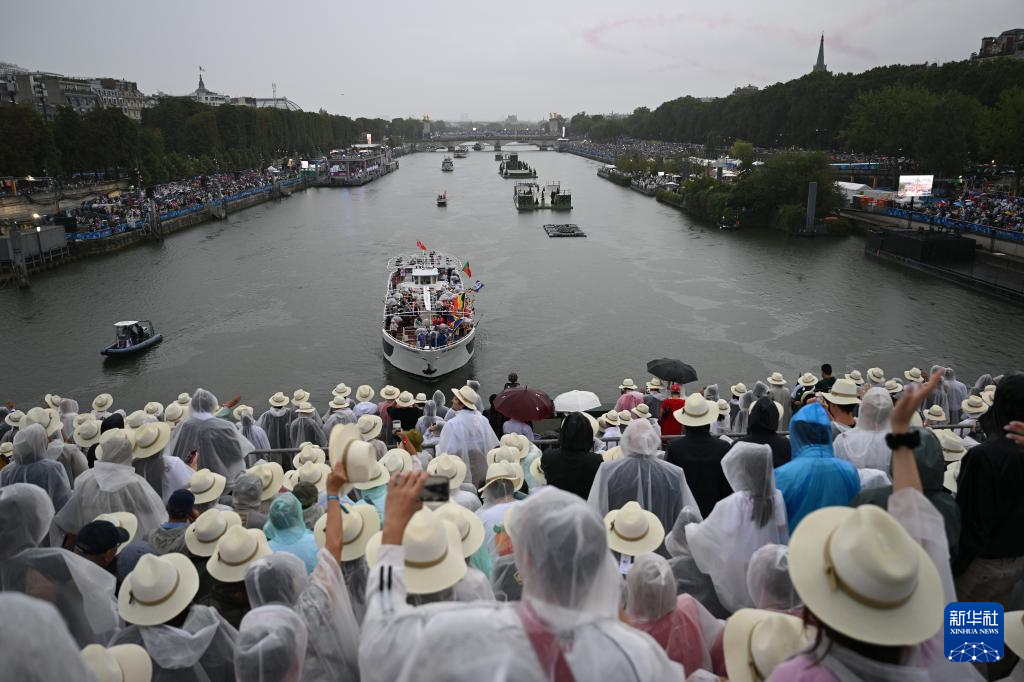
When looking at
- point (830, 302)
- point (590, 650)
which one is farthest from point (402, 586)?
point (830, 302)

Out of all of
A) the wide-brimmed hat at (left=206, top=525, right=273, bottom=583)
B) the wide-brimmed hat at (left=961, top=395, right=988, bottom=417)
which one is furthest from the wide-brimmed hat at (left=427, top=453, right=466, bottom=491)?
the wide-brimmed hat at (left=961, top=395, right=988, bottom=417)

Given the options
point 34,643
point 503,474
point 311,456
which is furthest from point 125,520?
point 34,643

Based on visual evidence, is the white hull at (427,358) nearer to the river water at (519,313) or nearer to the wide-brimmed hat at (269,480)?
the river water at (519,313)

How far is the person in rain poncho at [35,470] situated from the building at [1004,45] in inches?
4949

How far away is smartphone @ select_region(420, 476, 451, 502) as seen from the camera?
87.7 inches

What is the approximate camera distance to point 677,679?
1904mm

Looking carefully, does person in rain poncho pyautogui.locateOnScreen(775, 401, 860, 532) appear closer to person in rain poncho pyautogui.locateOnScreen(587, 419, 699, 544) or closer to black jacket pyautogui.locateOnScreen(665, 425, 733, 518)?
person in rain poncho pyautogui.locateOnScreen(587, 419, 699, 544)

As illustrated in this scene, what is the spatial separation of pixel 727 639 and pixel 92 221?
1836 inches

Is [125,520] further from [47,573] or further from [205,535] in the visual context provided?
[205,535]

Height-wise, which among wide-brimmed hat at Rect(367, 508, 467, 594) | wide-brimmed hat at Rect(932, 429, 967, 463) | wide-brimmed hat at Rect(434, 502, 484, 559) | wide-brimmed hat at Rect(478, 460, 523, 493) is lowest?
wide-brimmed hat at Rect(932, 429, 967, 463)

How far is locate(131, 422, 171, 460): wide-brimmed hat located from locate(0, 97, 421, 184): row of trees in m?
49.2

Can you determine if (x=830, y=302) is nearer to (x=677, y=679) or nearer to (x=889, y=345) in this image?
(x=889, y=345)

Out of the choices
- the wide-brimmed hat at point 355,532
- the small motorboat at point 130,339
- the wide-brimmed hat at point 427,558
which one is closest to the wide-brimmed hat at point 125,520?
the wide-brimmed hat at point 355,532

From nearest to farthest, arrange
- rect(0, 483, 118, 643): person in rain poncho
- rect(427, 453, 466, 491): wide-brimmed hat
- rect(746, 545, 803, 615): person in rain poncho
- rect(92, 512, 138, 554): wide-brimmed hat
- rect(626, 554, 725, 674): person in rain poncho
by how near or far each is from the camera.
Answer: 1. rect(626, 554, 725, 674): person in rain poncho
2. rect(746, 545, 803, 615): person in rain poncho
3. rect(0, 483, 118, 643): person in rain poncho
4. rect(92, 512, 138, 554): wide-brimmed hat
5. rect(427, 453, 466, 491): wide-brimmed hat
